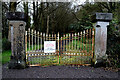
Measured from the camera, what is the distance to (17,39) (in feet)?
14.0

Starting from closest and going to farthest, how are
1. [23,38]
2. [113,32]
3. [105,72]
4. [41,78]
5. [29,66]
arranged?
[41,78], [105,72], [23,38], [29,66], [113,32]

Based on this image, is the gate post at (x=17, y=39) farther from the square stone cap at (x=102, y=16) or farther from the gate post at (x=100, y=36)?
the gate post at (x=100, y=36)

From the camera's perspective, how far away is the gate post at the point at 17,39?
416 centimetres

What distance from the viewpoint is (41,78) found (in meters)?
3.47

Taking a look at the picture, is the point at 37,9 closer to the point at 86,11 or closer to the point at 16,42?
the point at 86,11

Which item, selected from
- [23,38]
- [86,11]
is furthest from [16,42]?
[86,11]

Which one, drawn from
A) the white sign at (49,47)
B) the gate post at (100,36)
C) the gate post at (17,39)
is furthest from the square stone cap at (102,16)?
the gate post at (17,39)

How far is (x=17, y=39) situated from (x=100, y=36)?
388cm

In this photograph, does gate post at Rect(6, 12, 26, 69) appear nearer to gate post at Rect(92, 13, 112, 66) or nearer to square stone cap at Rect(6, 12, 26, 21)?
square stone cap at Rect(6, 12, 26, 21)

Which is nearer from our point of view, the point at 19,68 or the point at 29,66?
the point at 19,68

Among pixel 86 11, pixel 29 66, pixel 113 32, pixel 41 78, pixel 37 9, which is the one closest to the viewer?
pixel 41 78

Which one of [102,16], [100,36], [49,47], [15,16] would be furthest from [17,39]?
[102,16]

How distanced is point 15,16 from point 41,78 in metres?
2.87

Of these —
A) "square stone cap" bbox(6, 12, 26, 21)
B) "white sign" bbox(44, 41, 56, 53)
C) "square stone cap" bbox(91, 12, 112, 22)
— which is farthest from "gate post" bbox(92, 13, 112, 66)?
"square stone cap" bbox(6, 12, 26, 21)
